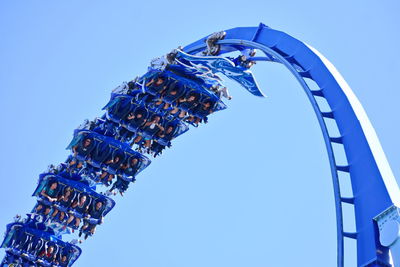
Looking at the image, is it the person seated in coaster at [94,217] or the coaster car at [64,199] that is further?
the person seated in coaster at [94,217]

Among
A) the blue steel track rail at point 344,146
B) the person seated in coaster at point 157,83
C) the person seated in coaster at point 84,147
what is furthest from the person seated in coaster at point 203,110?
the blue steel track rail at point 344,146

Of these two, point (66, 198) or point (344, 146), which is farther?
point (66, 198)

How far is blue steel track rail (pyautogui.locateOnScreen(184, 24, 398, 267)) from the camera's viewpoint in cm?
1373

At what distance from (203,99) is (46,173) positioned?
5.46 meters

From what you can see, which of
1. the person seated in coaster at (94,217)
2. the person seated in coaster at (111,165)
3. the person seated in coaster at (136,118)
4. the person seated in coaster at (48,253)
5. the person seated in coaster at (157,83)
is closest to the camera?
the person seated in coaster at (157,83)

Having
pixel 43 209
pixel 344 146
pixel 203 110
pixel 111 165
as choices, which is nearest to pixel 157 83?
pixel 203 110

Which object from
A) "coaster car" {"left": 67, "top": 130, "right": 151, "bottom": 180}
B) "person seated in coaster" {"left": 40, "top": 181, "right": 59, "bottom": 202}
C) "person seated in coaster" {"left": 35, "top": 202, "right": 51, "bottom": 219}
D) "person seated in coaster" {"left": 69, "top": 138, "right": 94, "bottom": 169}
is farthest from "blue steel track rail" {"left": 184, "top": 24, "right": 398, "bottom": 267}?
"person seated in coaster" {"left": 35, "top": 202, "right": 51, "bottom": 219}

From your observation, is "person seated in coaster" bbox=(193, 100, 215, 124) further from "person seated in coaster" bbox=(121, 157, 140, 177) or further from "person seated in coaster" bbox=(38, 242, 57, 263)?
"person seated in coaster" bbox=(38, 242, 57, 263)

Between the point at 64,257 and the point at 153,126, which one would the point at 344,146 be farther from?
the point at 64,257

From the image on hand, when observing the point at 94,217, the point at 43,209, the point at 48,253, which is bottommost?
the point at 48,253

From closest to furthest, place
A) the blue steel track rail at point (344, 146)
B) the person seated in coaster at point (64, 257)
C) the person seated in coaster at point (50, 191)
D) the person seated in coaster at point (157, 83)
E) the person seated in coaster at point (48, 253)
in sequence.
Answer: the blue steel track rail at point (344, 146)
the person seated in coaster at point (157, 83)
the person seated in coaster at point (50, 191)
the person seated in coaster at point (48, 253)
the person seated in coaster at point (64, 257)

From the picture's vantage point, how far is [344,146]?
15.7m

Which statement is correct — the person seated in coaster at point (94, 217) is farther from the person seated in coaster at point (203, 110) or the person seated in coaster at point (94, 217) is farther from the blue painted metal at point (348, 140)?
the blue painted metal at point (348, 140)

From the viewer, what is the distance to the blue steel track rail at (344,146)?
13727 millimetres
